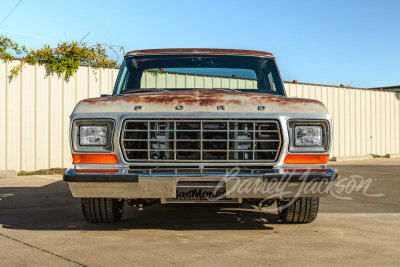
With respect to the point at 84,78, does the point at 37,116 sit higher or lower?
lower

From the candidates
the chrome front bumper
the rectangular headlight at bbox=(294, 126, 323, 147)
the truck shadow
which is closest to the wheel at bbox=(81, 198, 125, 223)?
the truck shadow

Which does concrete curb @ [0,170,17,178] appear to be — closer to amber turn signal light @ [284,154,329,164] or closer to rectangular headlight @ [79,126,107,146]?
rectangular headlight @ [79,126,107,146]

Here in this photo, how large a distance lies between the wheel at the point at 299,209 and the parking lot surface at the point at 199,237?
3.2 inches

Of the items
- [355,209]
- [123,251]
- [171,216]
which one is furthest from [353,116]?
[123,251]

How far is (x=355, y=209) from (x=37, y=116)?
28.4 feet

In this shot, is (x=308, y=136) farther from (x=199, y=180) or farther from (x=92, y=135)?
(x=92, y=135)

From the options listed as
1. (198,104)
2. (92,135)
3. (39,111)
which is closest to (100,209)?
(92,135)

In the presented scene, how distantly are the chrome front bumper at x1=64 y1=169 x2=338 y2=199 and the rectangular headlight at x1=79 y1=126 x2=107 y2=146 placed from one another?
0.91 feet

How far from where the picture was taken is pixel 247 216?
5656mm

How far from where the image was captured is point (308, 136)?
170 inches

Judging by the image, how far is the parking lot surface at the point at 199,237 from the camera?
3.61 metres

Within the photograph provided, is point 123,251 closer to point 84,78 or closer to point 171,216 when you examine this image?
point 171,216

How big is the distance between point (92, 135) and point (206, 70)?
195cm

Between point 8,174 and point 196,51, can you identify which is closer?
point 196,51
